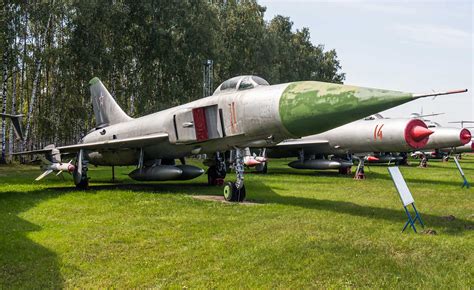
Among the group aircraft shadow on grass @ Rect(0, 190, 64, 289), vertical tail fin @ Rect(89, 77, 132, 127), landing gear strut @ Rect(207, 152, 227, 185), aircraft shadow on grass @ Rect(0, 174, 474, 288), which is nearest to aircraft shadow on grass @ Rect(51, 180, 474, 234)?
aircraft shadow on grass @ Rect(0, 174, 474, 288)

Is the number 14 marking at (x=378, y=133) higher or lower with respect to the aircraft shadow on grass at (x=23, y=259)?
higher

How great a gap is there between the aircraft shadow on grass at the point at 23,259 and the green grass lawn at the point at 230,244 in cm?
1

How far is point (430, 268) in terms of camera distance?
17.3 feet

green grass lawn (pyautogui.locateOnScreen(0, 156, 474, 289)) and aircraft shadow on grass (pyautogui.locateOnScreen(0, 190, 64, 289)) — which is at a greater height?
aircraft shadow on grass (pyautogui.locateOnScreen(0, 190, 64, 289))

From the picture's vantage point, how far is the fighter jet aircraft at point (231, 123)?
7.82 meters

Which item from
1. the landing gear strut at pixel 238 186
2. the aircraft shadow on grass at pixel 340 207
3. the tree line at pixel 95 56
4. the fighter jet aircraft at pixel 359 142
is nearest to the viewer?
the aircraft shadow on grass at pixel 340 207

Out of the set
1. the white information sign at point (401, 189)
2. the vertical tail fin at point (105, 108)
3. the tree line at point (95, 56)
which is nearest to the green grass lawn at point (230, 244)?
the white information sign at point (401, 189)

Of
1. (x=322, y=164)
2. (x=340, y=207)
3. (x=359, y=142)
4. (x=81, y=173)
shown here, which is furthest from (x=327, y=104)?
(x=322, y=164)

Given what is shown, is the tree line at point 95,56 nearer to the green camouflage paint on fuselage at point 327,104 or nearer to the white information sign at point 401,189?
the green camouflage paint on fuselage at point 327,104

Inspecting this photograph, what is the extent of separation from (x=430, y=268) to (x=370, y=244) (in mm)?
1199

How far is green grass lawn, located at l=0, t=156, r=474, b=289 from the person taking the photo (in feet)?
16.3

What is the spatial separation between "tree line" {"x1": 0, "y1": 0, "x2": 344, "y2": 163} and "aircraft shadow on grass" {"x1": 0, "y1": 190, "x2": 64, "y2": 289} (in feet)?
67.3

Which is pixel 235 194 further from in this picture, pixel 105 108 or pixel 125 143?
pixel 105 108

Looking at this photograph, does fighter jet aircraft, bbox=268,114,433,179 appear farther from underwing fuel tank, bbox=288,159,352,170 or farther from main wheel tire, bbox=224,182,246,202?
main wheel tire, bbox=224,182,246,202
